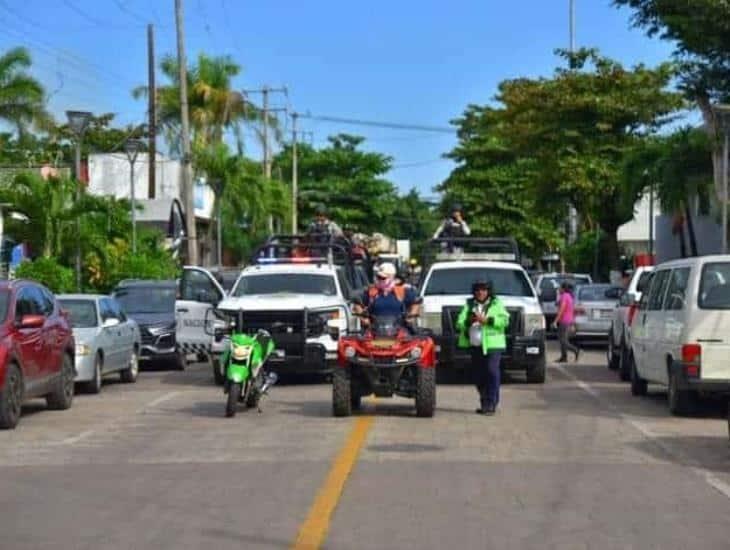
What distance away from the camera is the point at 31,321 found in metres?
16.1

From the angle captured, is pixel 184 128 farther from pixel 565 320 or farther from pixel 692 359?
pixel 692 359

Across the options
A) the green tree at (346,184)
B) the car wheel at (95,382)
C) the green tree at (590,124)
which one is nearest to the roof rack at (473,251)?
the car wheel at (95,382)

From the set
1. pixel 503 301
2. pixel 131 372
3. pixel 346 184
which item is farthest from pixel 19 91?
pixel 346 184

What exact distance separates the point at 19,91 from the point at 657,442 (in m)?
24.5

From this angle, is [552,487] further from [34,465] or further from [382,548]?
[34,465]

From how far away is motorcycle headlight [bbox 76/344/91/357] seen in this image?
2017cm

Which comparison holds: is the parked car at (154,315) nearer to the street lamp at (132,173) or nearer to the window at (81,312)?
the window at (81,312)

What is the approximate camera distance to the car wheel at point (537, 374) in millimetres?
21125

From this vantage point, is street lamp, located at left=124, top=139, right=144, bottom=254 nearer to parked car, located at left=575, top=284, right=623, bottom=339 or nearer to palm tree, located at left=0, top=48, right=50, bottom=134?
palm tree, located at left=0, top=48, right=50, bottom=134

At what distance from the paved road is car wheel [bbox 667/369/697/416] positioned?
0.17 metres

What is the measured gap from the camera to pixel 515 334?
20.7m

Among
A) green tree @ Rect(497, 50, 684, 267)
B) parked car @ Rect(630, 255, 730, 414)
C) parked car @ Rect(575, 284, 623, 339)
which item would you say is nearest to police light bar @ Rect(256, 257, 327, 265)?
parked car @ Rect(630, 255, 730, 414)

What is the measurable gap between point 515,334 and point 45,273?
13380 mm

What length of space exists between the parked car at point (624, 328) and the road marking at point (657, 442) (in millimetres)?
810
